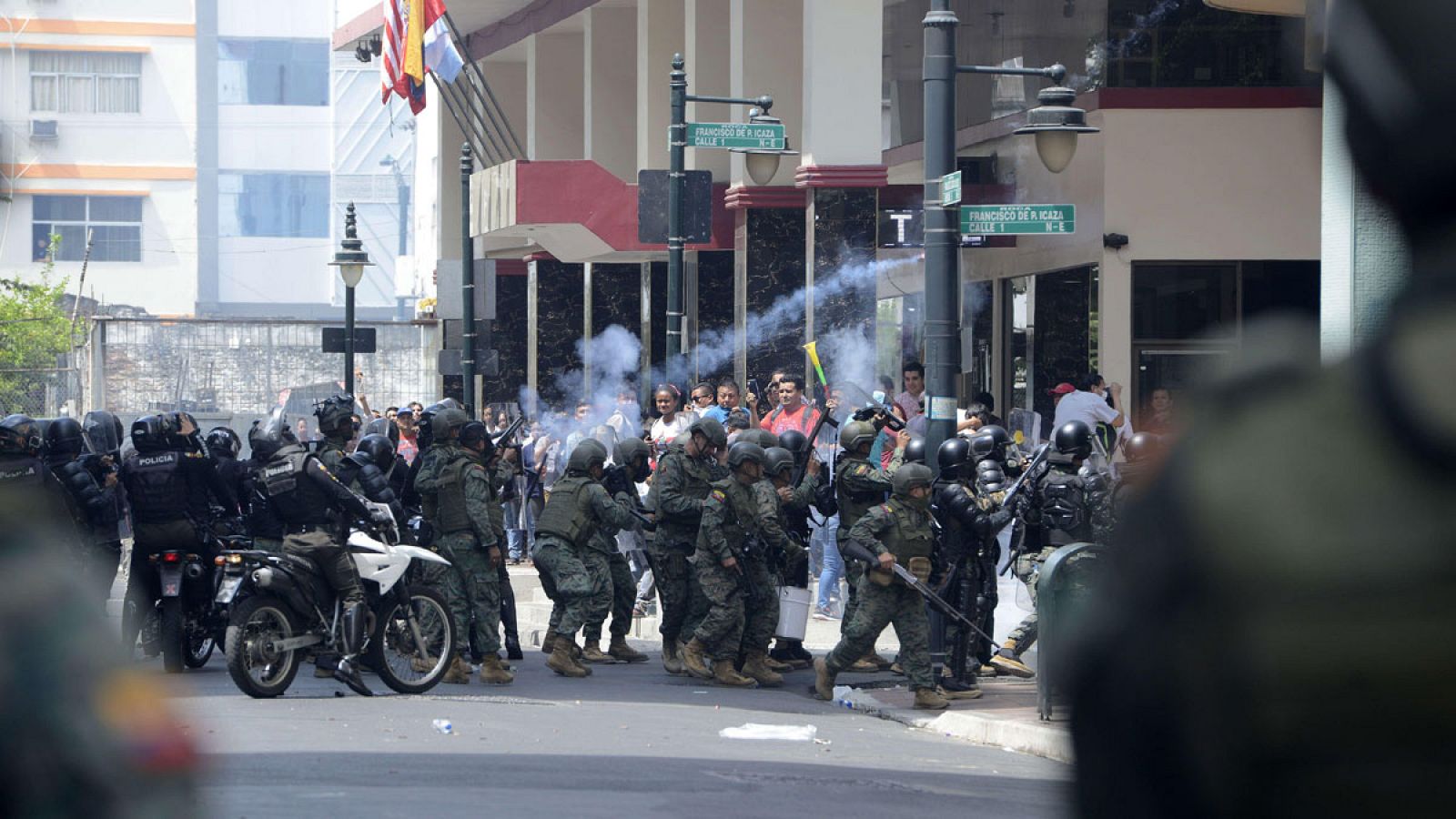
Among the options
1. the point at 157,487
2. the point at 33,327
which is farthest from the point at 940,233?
the point at 33,327

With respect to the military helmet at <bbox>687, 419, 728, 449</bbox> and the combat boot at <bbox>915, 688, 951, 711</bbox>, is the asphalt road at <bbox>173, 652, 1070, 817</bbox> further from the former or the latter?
the military helmet at <bbox>687, 419, 728, 449</bbox>

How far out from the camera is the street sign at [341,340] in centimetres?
2688

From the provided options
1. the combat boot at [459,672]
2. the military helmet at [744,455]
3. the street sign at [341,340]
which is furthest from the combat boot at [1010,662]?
the street sign at [341,340]

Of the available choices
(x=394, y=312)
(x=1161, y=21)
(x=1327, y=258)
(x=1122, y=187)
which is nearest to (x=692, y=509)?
(x=1327, y=258)

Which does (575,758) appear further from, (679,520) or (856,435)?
(856,435)

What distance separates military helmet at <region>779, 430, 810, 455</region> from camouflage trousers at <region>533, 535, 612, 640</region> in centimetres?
189

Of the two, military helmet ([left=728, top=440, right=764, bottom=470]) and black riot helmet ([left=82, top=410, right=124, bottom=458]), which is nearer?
military helmet ([left=728, top=440, right=764, bottom=470])

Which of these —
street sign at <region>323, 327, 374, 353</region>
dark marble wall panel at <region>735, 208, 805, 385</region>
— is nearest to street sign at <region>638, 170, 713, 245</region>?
dark marble wall panel at <region>735, 208, 805, 385</region>

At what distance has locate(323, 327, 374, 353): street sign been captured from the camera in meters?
26.9

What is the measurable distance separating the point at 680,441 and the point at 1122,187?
1001cm

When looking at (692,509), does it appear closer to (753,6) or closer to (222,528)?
(222,528)

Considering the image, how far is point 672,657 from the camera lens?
13.8m

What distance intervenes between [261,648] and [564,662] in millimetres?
2562

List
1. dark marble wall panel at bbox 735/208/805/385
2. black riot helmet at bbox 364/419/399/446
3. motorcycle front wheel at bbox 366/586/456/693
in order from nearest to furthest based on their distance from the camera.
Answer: motorcycle front wheel at bbox 366/586/456/693 < black riot helmet at bbox 364/419/399/446 < dark marble wall panel at bbox 735/208/805/385
